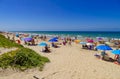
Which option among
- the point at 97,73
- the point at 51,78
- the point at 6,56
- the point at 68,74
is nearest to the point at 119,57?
the point at 97,73

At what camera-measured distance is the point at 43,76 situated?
24.6ft

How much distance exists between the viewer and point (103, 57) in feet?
44.9

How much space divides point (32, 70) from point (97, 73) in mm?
4025

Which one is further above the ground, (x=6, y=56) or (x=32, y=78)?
(x=6, y=56)

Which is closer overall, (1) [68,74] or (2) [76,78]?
(2) [76,78]

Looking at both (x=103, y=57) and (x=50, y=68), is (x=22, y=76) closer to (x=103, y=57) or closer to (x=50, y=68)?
(x=50, y=68)

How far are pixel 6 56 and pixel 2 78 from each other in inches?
76.3

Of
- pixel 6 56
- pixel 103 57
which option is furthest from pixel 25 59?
pixel 103 57

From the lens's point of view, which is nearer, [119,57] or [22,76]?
[22,76]

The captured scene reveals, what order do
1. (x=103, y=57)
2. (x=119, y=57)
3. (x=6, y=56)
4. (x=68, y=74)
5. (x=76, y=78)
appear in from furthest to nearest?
(x=103, y=57)
(x=119, y=57)
(x=6, y=56)
(x=68, y=74)
(x=76, y=78)

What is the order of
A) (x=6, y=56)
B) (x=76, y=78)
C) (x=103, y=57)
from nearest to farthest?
(x=76, y=78) < (x=6, y=56) < (x=103, y=57)

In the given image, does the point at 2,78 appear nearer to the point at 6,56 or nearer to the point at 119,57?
the point at 6,56

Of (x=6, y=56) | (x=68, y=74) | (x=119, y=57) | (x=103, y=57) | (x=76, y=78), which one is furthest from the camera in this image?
(x=103, y=57)

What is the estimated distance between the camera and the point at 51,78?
7.33 meters
